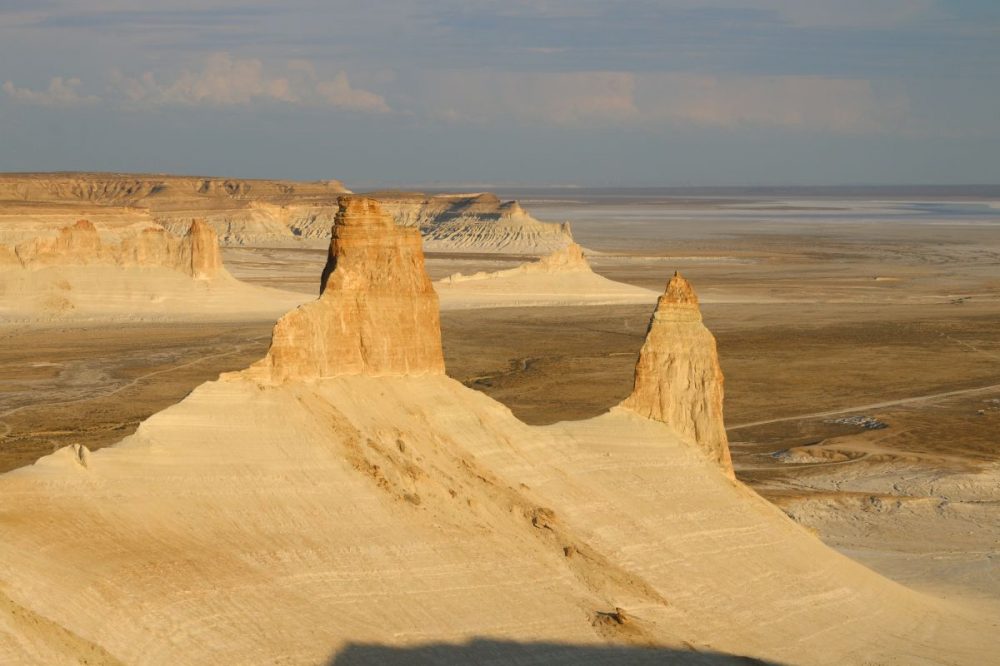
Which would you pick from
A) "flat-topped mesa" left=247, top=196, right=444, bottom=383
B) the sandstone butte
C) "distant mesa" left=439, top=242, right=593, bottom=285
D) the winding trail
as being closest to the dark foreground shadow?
the sandstone butte

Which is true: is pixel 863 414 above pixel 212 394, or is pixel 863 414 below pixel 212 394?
below

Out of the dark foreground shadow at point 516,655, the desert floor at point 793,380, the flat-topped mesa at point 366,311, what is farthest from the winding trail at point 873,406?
the dark foreground shadow at point 516,655

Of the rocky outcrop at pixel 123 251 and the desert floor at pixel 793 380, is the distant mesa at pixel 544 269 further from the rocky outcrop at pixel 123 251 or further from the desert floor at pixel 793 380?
the rocky outcrop at pixel 123 251

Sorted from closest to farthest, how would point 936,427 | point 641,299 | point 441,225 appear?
point 936,427 < point 641,299 < point 441,225

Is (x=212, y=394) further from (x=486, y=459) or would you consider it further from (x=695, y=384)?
(x=695, y=384)

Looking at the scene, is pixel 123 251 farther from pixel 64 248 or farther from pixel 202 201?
pixel 202 201

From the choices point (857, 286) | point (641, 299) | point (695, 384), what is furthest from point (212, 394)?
point (857, 286)

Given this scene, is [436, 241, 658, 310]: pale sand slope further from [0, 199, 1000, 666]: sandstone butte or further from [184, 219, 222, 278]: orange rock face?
[0, 199, 1000, 666]: sandstone butte
